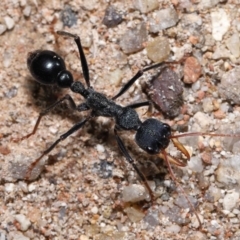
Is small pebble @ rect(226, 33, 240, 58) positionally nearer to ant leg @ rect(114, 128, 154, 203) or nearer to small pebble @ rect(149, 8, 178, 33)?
small pebble @ rect(149, 8, 178, 33)

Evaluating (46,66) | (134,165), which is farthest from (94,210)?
(46,66)

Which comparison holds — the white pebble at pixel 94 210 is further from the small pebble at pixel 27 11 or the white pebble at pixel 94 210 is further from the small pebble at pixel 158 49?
the small pebble at pixel 27 11

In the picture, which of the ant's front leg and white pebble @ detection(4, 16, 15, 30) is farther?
white pebble @ detection(4, 16, 15, 30)

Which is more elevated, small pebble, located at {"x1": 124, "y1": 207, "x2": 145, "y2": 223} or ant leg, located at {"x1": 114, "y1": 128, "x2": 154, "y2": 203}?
ant leg, located at {"x1": 114, "y1": 128, "x2": 154, "y2": 203}

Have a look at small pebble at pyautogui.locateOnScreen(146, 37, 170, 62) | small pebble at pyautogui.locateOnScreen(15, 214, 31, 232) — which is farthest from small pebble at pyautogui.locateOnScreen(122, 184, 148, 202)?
small pebble at pyautogui.locateOnScreen(146, 37, 170, 62)

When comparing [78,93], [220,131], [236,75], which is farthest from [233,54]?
[78,93]

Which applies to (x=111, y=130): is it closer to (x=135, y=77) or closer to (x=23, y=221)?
(x=135, y=77)

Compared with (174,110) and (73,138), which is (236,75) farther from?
(73,138)

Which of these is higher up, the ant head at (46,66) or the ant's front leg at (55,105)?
the ant head at (46,66)

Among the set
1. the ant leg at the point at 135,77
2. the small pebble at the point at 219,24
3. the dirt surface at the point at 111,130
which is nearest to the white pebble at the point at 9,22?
the dirt surface at the point at 111,130
